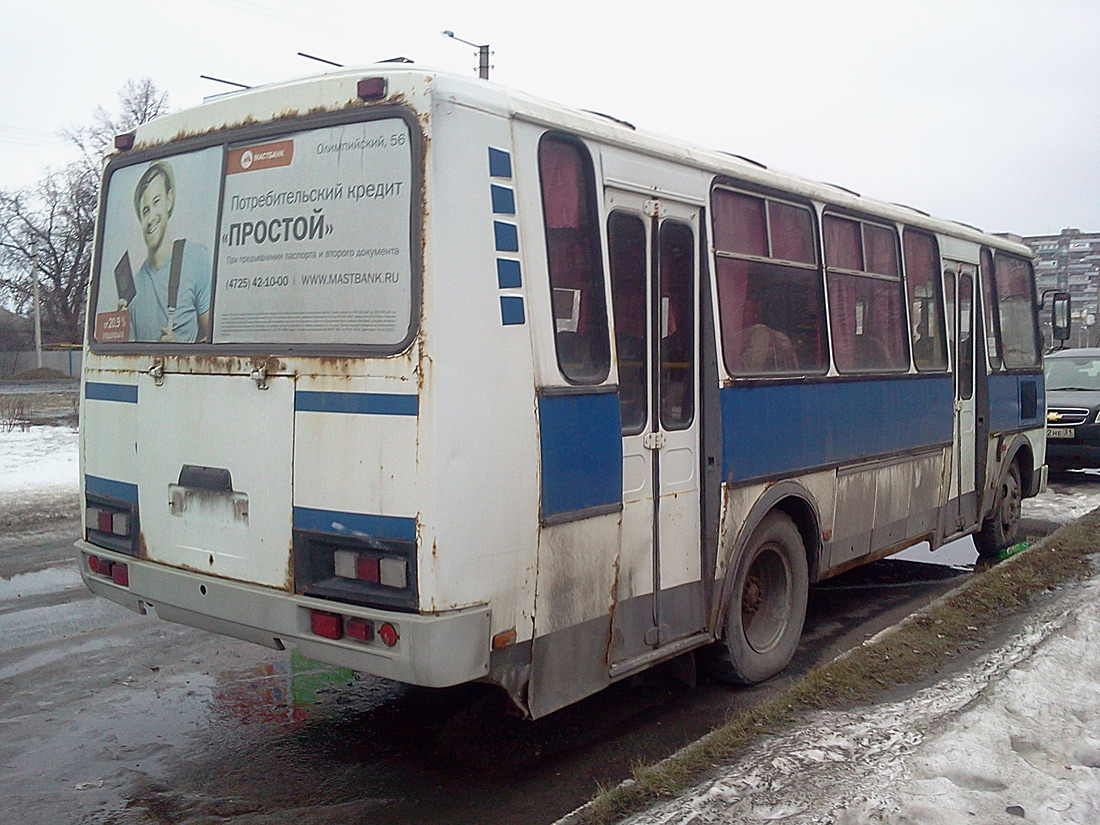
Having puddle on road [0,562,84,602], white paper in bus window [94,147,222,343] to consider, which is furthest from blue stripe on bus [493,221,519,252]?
puddle on road [0,562,84,602]

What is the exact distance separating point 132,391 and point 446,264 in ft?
6.49

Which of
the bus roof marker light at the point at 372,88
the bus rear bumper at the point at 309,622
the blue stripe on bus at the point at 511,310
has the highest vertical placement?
the bus roof marker light at the point at 372,88

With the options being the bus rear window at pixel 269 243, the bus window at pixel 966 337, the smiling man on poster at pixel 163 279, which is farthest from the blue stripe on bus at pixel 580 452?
the bus window at pixel 966 337

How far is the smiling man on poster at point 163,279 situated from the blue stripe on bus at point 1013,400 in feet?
24.0

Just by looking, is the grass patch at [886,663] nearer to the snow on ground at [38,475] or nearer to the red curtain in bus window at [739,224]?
the red curtain in bus window at [739,224]

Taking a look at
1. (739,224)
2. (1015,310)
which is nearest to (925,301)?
(1015,310)

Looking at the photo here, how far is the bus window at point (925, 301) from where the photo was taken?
800 centimetres

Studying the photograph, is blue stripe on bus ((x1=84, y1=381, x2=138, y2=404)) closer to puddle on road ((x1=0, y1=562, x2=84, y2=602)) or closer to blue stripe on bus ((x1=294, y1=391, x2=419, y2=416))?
blue stripe on bus ((x1=294, y1=391, x2=419, y2=416))

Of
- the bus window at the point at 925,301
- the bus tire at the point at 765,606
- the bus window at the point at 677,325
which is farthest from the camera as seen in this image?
the bus window at the point at 925,301

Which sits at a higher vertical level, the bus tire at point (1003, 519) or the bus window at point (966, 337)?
the bus window at point (966, 337)

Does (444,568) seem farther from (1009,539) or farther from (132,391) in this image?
(1009,539)

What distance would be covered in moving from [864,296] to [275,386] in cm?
456

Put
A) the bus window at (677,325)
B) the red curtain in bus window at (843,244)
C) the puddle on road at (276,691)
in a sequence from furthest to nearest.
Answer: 1. the red curtain in bus window at (843,244)
2. the puddle on road at (276,691)
3. the bus window at (677,325)

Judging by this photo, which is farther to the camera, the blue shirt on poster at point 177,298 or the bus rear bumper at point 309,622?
the blue shirt on poster at point 177,298
